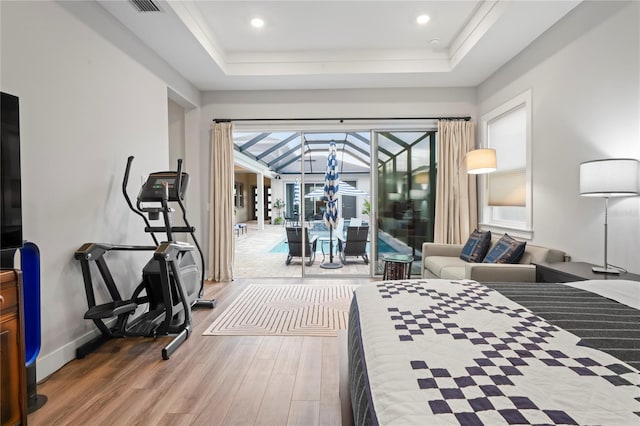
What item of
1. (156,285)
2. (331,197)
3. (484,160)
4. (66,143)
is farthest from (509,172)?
(66,143)

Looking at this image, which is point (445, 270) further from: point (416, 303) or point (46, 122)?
point (46, 122)

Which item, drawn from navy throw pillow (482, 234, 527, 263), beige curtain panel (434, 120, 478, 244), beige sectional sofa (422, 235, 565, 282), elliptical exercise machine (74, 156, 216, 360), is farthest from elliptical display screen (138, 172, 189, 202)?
beige curtain panel (434, 120, 478, 244)

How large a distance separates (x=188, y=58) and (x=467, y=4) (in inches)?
120

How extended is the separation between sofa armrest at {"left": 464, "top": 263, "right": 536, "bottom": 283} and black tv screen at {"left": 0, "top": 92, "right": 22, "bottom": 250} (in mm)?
3143

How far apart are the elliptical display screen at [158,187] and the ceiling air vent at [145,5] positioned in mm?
1429

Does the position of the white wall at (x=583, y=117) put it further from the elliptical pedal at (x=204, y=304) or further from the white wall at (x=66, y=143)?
the white wall at (x=66, y=143)

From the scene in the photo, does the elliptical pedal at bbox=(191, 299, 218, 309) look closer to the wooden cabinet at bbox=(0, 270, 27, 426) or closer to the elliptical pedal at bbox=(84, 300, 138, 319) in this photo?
the elliptical pedal at bbox=(84, 300, 138, 319)

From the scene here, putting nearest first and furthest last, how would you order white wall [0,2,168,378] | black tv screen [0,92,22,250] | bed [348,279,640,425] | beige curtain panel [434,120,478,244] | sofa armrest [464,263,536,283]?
bed [348,279,640,425]
black tv screen [0,92,22,250]
white wall [0,2,168,378]
sofa armrest [464,263,536,283]
beige curtain panel [434,120,478,244]

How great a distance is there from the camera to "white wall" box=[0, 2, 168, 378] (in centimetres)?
205

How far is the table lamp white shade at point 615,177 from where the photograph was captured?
210 centimetres

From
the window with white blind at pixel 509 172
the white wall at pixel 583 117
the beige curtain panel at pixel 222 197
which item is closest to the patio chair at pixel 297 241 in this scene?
the beige curtain panel at pixel 222 197

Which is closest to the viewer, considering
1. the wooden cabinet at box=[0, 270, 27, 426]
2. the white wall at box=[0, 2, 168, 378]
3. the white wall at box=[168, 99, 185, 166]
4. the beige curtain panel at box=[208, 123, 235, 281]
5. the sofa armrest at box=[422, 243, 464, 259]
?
the wooden cabinet at box=[0, 270, 27, 426]

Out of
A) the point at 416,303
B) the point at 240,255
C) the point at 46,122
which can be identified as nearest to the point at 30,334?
the point at 46,122

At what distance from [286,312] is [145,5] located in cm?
311
